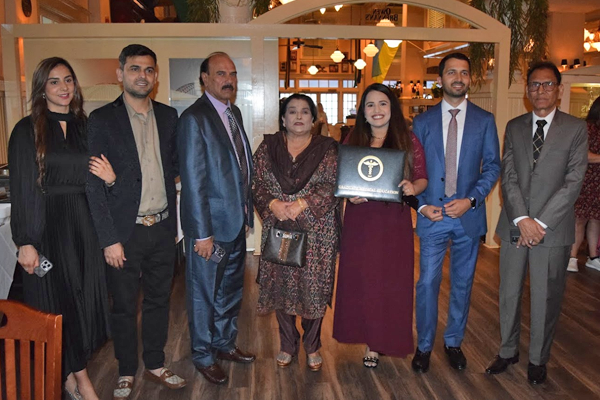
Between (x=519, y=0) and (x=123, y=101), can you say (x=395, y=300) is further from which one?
(x=519, y=0)

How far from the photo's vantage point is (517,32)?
6.46 meters

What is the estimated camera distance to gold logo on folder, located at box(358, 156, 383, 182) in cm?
297

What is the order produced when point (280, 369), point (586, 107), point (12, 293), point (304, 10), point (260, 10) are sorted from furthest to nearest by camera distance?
point (586, 107) → point (260, 10) → point (304, 10) → point (12, 293) → point (280, 369)

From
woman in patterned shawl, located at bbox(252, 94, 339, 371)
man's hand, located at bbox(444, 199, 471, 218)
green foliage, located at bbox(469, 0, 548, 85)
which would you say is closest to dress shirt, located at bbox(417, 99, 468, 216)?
→ man's hand, located at bbox(444, 199, 471, 218)

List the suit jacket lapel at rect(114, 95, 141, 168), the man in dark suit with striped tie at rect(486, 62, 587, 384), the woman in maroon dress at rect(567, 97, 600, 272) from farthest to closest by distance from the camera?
the woman in maroon dress at rect(567, 97, 600, 272), the man in dark suit with striped tie at rect(486, 62, 587, 384), the suit jacket lapel at rect(114, 95, 141, 168)

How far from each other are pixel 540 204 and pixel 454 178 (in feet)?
1.65

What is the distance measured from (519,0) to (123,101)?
5283mm

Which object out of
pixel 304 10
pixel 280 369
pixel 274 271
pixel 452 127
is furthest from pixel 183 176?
pixel 304 10

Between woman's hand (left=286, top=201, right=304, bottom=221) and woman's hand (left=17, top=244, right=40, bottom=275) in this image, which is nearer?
woman's hand (left=17, top=244, right=40, bottom=275)

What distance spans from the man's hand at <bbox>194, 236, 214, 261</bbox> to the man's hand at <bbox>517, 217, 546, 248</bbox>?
69.9 inches

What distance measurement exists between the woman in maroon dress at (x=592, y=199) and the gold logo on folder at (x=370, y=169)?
11.0 ft

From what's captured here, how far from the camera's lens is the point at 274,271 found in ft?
10.8

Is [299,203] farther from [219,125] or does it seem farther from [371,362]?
[371,362]

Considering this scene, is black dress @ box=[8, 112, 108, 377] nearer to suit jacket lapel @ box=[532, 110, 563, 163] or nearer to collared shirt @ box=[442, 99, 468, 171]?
collared shirt @ box=[442, 99, 468, 171]
